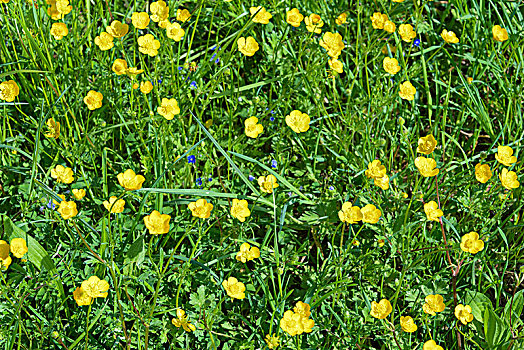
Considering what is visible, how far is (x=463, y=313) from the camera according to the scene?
7.05ft

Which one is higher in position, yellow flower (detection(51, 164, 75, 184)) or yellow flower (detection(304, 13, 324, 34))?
yellow flower (detection(304, 13, 324, 34))

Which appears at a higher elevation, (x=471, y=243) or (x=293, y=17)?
(x=293, y=17)

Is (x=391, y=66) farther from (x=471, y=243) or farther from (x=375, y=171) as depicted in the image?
(x=471, y=243)

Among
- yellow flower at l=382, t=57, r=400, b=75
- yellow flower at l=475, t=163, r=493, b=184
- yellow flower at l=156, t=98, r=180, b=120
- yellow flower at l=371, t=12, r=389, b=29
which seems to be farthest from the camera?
yellow flower at l=371, t=12, r=389, b=29

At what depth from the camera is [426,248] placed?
2.27m

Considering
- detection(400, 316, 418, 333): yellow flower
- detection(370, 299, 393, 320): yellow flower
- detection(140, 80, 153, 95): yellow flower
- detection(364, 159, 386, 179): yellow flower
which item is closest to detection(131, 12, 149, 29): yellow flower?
detection(140, 80, 153, 95): yellow flower

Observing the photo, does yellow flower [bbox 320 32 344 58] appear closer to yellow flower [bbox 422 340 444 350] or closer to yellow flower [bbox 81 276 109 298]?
yellow flower [bbox 422 340 444 350]

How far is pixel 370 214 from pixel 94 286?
114 cm

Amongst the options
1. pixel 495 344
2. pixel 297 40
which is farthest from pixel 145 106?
pixel 495 344

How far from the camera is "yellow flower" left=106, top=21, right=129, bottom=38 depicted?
102 inches

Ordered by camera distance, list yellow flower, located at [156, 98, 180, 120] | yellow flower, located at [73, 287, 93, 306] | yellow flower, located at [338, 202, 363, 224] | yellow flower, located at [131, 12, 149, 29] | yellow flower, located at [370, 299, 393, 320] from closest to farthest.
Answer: yellow flower, located at [73, 287, 93, 306], yellow flower, located at [370, 299, 393, 320], yellow flower, located at [338, 202, 363, 224], yellow flower, located at [156, 98, 180, 120], yellow flower, located at [131, 12, 149, 29]

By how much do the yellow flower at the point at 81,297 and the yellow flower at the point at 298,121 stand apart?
1.15 m

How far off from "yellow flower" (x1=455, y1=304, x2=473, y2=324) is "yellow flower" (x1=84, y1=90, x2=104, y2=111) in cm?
178

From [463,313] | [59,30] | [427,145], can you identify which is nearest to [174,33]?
[59,30]
